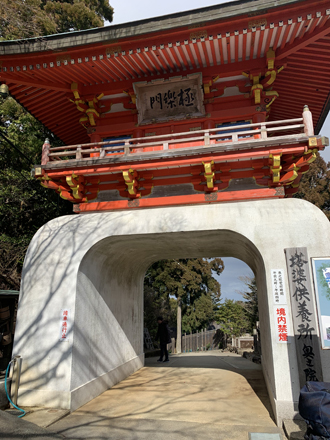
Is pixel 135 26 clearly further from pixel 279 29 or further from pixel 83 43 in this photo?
pixel 279 29

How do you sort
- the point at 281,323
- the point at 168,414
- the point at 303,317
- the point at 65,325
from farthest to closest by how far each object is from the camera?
the point at 65,325 → the point at 168,414 → the point at 281,323 → the point at 303,317

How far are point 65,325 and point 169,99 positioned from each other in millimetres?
6484

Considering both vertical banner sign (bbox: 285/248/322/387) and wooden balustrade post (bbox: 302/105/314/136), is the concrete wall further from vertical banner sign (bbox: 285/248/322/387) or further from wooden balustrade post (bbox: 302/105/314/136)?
wooden balustrade post (bbox: 302/105/314/136)

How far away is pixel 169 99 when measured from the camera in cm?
848

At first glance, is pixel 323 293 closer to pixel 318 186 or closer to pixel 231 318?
pixel 318 186

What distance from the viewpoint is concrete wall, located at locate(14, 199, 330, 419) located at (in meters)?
6.38

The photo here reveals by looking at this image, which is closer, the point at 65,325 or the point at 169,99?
the point at 65,325

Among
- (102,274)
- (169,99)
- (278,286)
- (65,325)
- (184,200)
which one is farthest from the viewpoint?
(102,274)

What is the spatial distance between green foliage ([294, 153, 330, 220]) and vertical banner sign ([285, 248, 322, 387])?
18.6 metres

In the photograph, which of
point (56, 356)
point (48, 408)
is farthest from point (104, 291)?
point (48, 408)

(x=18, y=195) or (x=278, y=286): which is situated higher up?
(x=18, y=195)

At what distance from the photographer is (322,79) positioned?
→ 26.6 ft

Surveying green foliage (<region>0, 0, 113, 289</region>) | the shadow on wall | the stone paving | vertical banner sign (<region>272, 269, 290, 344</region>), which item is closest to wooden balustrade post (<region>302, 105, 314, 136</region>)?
the shadow on wall

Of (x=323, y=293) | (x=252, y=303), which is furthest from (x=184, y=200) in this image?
(x=252, y=303)
